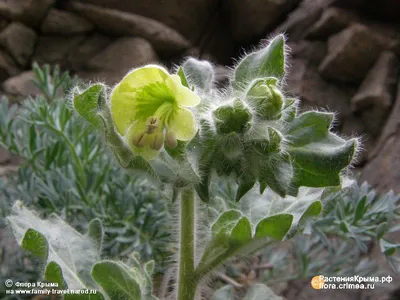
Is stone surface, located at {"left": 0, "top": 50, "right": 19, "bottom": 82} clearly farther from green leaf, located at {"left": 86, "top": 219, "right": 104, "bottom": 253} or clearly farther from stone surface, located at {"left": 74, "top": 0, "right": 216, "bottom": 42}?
green leaf, located at {"left": 86, "top": 219, "right": 104, "bottom": 253}

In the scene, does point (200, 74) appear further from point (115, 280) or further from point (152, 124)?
point (115, 280)

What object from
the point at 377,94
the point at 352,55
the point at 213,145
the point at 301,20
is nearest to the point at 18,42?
the point at 301,20

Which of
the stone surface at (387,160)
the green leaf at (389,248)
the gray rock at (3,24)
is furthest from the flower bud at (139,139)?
the gray rock at (3,24)

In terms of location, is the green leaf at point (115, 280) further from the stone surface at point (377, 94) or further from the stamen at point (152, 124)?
the stone surface at point (377, 94)

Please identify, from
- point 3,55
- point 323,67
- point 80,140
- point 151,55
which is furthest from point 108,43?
point 80,140

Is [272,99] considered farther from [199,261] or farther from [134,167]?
[199,261]
